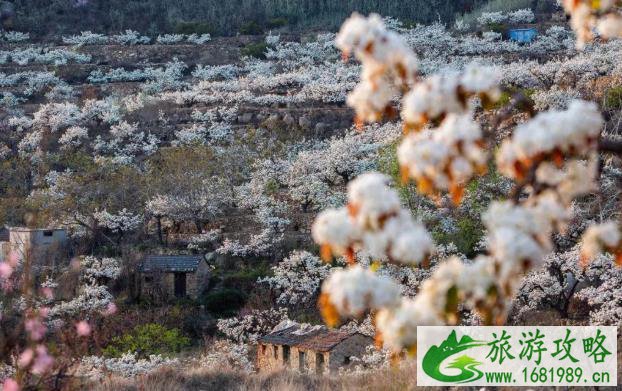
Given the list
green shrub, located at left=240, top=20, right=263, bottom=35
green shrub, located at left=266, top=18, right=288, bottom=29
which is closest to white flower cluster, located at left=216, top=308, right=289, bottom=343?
green shrub, located at left=240, top=20, right=263, bottom=35

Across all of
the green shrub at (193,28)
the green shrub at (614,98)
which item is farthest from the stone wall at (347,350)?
the green shrub at (193,28)

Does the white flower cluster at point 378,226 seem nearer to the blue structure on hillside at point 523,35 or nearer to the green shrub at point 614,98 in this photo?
the green shrub at point 614,98

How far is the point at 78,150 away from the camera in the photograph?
40.9 meters

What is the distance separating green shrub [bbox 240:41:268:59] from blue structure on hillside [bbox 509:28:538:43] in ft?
48.5

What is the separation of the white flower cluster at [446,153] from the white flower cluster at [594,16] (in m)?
1.22

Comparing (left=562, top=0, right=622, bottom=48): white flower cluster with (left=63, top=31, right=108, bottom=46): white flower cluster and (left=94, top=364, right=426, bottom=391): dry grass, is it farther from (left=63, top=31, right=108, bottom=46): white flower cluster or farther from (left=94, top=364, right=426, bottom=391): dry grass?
(left=63, top=31, right=108, bottom=46): white flower cluster

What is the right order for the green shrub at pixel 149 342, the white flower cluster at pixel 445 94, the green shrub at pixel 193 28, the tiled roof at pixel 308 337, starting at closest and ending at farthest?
the white flower cluster at pixel 445 94 → the tiled roof at pixel 308 337 → the green shrub at pixel 149 342 → the green shrub at pixel 193 28

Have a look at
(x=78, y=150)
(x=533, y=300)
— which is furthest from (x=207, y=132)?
(x=533, y=300)

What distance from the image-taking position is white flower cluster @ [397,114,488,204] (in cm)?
444

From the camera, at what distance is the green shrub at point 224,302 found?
26062 millimetres

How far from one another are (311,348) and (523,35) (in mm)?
41405

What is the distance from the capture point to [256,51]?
5972 centimetres

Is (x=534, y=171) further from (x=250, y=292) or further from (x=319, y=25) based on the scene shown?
(x=319, y=25)

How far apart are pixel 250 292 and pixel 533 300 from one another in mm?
8425
